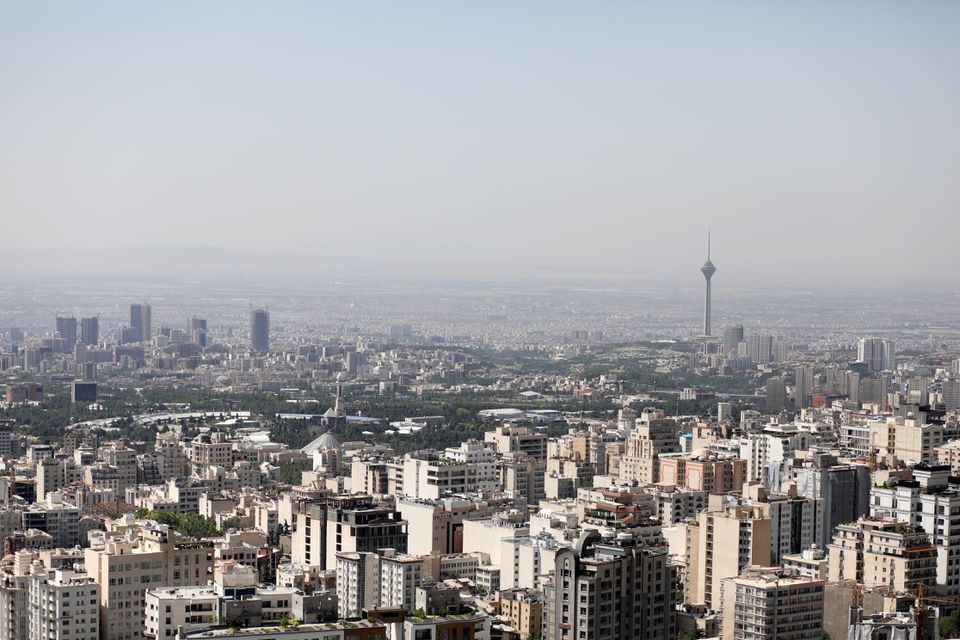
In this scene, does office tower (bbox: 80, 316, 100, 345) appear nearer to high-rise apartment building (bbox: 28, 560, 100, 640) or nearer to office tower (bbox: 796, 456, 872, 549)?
office tower (bbox: 796, 456, 872, 549)

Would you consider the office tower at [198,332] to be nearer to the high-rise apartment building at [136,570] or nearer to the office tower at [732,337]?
the office tower at [732,337]

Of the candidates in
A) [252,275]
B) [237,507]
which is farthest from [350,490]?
[252,275]

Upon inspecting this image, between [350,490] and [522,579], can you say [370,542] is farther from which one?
[350,490]

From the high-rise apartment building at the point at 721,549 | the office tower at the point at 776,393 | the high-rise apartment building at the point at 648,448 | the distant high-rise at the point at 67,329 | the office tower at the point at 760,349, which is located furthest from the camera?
the distant high-rise at the point at 67,329

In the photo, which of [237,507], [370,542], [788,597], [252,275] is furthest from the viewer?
[252,275]

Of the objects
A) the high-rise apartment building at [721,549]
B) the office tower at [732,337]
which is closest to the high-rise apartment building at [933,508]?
the high-rise apartment building at [721,549]

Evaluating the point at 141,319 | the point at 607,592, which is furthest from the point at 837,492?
the point at 141,319

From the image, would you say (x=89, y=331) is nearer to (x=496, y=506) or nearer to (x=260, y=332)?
(x=260, y=332)
